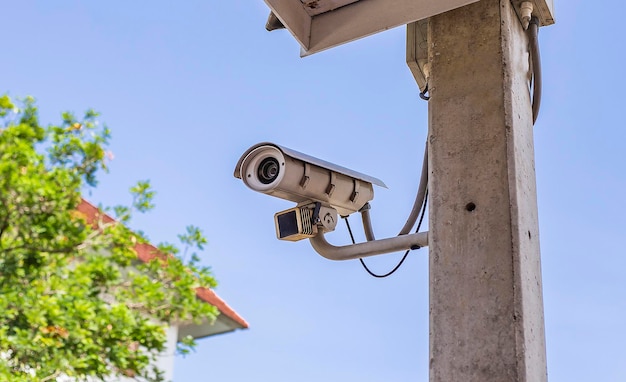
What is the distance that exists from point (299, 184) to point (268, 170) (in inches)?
3.4

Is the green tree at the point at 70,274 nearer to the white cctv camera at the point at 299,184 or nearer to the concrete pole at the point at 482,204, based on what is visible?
the white cctv camera at the point at 299,184

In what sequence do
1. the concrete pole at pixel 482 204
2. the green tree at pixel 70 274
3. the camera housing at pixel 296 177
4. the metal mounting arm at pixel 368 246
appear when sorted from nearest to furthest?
the concrete pole at pixel 482 204, the metal mounting arm at pixel 368 246, the camera housing at pixel 296 177, the green tree at pixel 70 274

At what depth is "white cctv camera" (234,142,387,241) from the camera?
201 centimetres

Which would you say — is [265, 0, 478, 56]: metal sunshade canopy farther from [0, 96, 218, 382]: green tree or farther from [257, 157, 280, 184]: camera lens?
[0, 96, 218, 382]: green tree

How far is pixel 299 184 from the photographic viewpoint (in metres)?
2.03

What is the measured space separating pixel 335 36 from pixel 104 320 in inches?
147

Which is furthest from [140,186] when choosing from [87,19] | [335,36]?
[87,19]

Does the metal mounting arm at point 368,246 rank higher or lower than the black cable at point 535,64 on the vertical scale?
lower

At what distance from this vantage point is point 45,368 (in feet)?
17.0

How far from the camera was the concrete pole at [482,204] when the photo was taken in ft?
5.25

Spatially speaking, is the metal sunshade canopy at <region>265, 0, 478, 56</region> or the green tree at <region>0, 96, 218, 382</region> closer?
the metal sunshade canopy at <region>265, 0, 478, 56</region>

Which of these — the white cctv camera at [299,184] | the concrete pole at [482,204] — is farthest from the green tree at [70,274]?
the concrete pole at [482,204]

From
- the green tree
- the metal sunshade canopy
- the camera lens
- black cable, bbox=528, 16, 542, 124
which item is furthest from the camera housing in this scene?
the green tree

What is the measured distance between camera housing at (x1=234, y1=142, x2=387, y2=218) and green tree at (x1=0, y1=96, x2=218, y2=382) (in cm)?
344
